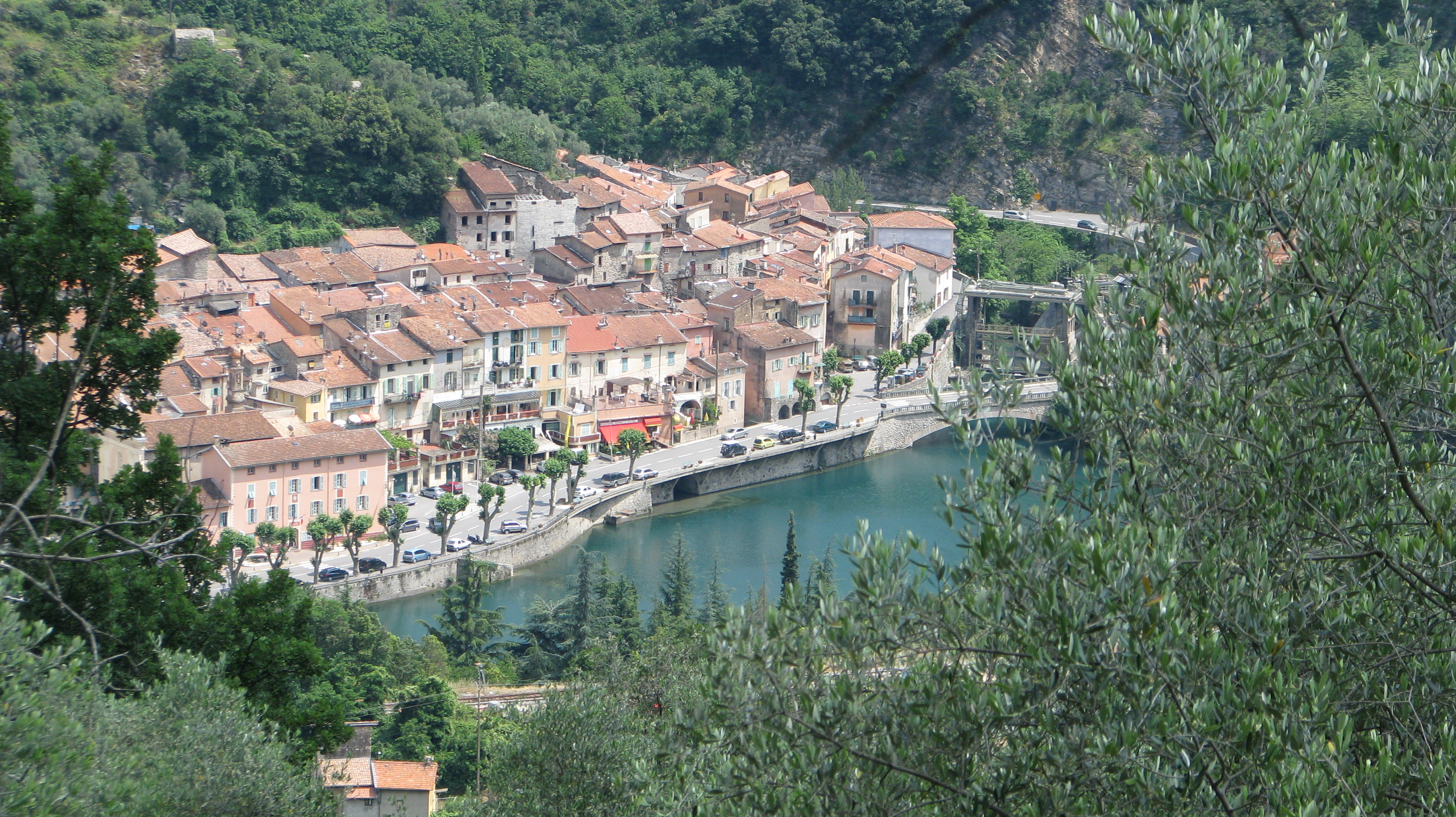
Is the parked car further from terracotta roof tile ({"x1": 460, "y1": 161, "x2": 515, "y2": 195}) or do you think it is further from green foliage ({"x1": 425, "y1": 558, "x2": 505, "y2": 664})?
terracotta roof tile ({"x1": 460, "y1": 161, "x2": 515, "y2": 195})

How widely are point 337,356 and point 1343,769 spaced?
13846 millimetres

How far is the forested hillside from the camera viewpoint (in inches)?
773

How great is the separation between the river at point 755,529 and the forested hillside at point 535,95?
19.8 ft

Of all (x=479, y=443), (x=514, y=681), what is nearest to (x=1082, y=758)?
(x=514, y=681)

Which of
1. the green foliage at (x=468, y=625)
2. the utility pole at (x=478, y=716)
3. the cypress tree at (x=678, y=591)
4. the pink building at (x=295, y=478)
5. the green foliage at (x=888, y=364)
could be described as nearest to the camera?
the utility pole at (x=478, y=716)

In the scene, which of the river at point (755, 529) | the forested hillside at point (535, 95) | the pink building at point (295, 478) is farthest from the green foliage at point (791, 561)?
the forested hillside at point (535, 95)

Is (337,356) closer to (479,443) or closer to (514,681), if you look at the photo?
(479,443)

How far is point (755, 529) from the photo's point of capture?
1515cm

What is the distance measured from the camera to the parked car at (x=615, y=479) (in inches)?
606

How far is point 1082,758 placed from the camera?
2.06m

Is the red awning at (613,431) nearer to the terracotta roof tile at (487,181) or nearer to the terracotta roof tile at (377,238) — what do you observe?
the terracotta roof tile at (377,238)

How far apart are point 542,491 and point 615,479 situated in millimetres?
775

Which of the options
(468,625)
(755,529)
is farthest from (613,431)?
(468,625)

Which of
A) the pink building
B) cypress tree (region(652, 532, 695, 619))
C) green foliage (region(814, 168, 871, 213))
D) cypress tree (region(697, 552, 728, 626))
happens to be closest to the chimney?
cypress tree (region(697, 552, 728, 626))
